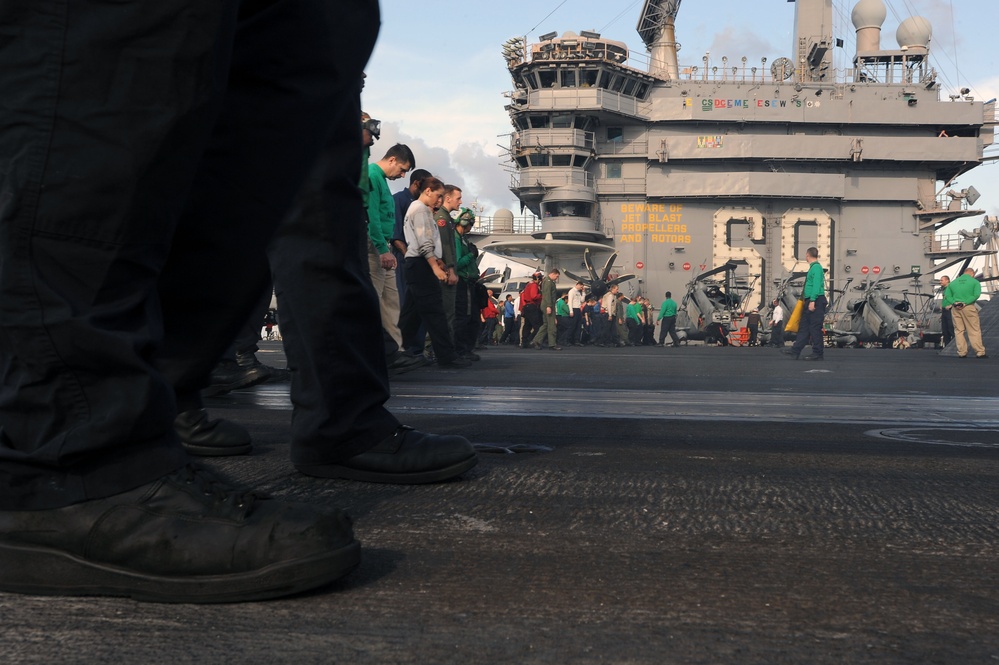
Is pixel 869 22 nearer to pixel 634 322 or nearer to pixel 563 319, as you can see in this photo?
pixel 634 322

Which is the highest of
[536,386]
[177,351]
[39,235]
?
[39,235]

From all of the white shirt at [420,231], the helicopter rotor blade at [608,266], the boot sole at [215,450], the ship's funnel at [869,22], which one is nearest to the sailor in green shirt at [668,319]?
the helicopter rotor blade at [608,266]

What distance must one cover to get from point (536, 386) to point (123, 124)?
4916 mm

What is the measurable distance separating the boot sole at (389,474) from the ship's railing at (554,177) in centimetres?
3628

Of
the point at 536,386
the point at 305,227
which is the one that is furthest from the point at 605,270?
the point at 305,227

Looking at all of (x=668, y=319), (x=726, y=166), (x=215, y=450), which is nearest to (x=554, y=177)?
(x=726, y=166)

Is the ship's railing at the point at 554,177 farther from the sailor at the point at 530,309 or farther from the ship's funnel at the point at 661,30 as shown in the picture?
the sailor at the point at 530,309

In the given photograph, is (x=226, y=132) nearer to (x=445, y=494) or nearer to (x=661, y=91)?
(x=445, y=494)

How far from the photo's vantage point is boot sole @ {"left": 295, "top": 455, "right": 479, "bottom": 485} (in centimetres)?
211

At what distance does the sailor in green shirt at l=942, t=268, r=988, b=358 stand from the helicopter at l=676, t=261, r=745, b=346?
12.6 metres

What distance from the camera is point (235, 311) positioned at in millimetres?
1777

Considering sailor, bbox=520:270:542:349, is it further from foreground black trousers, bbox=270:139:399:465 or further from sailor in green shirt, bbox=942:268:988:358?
foreground black trousers, bbox=270:139:399:465

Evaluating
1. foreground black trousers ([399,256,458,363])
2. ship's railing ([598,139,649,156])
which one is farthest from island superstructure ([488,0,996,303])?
foreground black trousers ([399,256,458,363])

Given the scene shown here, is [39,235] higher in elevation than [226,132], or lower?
lower
